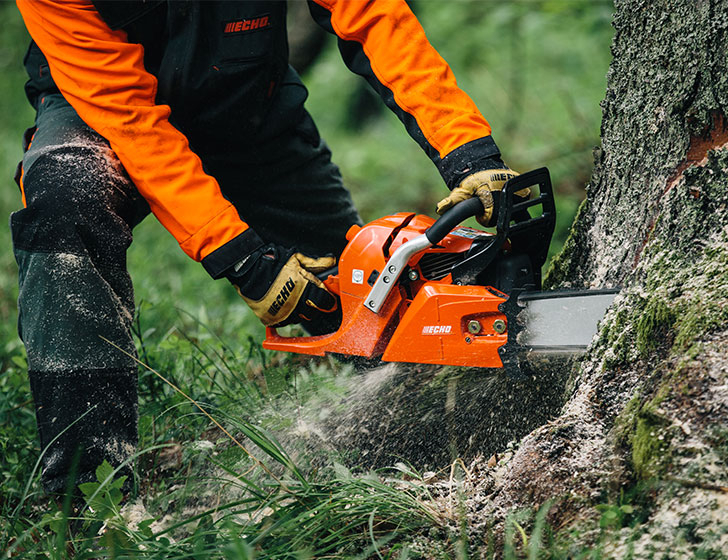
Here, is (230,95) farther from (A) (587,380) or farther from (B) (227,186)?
(A) (587,380)

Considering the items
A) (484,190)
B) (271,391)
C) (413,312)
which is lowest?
(271,391)

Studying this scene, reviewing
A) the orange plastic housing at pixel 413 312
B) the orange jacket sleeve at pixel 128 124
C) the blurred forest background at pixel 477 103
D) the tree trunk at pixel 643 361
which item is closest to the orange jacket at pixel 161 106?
the orange jacket sleeve at pixel 128 124

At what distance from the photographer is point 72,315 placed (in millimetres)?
2125

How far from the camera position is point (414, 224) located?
2.07m

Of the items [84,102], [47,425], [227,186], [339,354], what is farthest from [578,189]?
[47,425]

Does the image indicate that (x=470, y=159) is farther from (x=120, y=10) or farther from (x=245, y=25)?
(x=120, y=10)

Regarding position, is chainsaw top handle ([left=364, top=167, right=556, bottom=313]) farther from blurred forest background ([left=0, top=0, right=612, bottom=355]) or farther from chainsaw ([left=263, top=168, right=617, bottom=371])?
blurred forest background ([left=0, top=0, right=612, bottom=355])

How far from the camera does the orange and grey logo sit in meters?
2.52

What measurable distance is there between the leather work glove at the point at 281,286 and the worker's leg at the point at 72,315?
431mm

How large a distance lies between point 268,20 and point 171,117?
0.53m

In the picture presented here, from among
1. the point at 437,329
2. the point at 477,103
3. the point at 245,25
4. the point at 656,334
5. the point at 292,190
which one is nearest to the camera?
the point at 656,334

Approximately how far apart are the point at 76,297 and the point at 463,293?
1.21m

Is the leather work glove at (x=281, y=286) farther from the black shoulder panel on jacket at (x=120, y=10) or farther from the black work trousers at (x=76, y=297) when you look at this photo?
the black shoulder panel on jacket at (x=120, y=10)

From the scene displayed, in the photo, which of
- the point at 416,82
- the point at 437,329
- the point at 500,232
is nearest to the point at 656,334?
the point at 500,232
